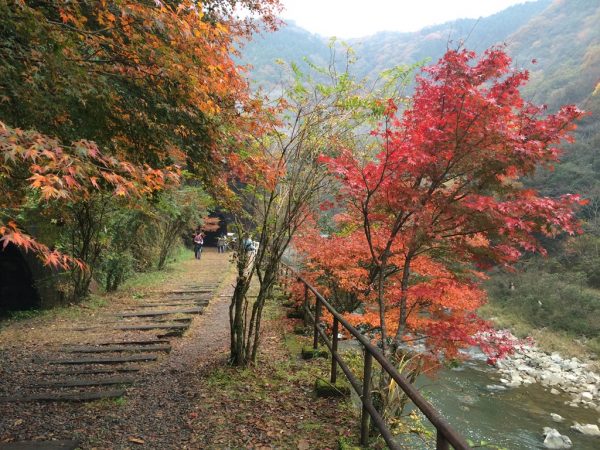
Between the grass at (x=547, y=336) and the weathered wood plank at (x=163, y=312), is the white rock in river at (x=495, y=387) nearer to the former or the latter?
the grass at (x=547, y=336)

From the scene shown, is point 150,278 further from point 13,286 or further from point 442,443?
point 442,443

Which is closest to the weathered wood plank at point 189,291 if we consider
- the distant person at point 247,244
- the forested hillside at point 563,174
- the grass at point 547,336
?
the forested hillside at point 563,174

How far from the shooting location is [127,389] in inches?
197

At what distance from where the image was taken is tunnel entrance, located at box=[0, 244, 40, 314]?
37.4 ft

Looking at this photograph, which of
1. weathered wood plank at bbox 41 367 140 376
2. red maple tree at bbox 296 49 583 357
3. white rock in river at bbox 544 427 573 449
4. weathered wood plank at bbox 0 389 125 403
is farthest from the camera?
white rock in river at bbox 544 427 573 449

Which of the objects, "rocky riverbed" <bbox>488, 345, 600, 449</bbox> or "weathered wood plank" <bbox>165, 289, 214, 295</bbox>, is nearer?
"rocky riverbed" <bbox>488, 345, 600, 449</bbox>

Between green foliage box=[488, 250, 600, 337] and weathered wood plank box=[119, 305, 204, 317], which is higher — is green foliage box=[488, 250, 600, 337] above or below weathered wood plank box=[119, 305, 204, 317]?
below

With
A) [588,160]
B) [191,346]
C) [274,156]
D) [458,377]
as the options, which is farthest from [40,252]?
[588,160]

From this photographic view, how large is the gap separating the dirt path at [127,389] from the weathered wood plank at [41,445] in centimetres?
13

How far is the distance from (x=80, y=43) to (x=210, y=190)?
2246 mm

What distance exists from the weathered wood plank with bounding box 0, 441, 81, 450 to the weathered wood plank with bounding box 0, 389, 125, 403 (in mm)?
1038

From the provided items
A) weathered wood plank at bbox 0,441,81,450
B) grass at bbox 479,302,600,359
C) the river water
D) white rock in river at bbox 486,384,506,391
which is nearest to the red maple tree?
weathered wood plank at bbox 0,441,81,450

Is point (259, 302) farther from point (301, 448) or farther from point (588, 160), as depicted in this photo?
point (588, 160)

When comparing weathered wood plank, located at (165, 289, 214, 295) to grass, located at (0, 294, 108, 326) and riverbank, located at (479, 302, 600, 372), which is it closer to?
grass, located at (0, 294, 108, 326)
